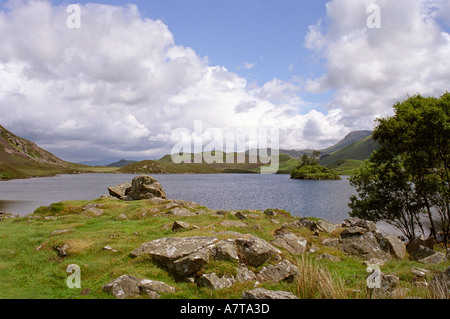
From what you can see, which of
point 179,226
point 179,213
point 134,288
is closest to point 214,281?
A: point 134,288

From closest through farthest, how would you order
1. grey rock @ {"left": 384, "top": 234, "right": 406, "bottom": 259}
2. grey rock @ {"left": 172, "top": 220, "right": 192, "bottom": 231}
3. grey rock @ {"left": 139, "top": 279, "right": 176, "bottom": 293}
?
1. grey rock @ {"left": 139, "top": 279, "right": 176, "bottom": 293}
2. grey rock @ {"left": 384, "top": 234, "right": 406, "bottom": 259}
3. grey rock @ {"left": 172, "top": 220, "right": 192, "bottom": 231}

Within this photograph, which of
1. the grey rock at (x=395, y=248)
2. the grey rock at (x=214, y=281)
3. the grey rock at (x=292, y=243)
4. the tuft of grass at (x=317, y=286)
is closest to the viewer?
the tuft of grass at (x=317, y=286)

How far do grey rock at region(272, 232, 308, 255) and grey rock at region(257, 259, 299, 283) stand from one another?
15.6 ft

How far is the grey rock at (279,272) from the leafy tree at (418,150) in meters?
25.2

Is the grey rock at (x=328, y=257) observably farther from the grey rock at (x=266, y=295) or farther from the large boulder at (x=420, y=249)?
the grey rock at (x=266, y=295)

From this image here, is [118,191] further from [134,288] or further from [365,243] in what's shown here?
[365,243]

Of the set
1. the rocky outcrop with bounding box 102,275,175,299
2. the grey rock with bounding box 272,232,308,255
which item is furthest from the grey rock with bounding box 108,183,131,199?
the rocky outcrop with bounding box 102,275,175,299

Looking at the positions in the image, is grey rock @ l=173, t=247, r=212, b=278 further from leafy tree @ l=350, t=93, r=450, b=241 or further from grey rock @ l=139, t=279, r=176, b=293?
leafy tree @ l=350, t=93, r=450, b=241

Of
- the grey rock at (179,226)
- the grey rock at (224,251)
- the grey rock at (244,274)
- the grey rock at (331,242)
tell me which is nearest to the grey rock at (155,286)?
the grey rock at (224,251)

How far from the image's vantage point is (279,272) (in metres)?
17.4

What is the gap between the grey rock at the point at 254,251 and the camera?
18.1 m

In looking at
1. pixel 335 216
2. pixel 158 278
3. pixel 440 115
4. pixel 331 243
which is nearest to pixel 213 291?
pixel 158 278

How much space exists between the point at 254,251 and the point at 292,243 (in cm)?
668

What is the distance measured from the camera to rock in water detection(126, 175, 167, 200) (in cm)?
5631
